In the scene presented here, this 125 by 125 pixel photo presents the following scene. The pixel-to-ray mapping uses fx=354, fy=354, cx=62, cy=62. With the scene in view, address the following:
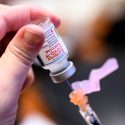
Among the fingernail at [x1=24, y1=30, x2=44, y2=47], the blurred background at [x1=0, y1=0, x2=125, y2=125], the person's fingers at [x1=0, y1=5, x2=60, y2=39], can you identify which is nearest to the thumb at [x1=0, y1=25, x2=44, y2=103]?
the fingernail at [x1=24, y1=30, x2=44, y2=47]

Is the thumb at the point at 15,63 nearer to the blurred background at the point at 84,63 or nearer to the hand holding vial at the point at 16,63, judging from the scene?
the hand holding vial at the point at 16,63

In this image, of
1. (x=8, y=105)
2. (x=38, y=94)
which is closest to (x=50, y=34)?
(x=8, y=105)

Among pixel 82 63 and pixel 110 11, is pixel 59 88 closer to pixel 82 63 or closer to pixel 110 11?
pixel 82 63

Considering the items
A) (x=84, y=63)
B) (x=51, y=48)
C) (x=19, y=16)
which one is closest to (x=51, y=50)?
(x=51, y=48)

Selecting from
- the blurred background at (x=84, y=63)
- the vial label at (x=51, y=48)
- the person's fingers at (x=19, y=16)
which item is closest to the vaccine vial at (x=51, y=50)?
the vial label at (x=51, y=48)

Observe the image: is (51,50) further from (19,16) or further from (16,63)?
(19,16)

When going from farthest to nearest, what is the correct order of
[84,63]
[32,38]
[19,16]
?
[84,63]
[19,16]
[32,38]
